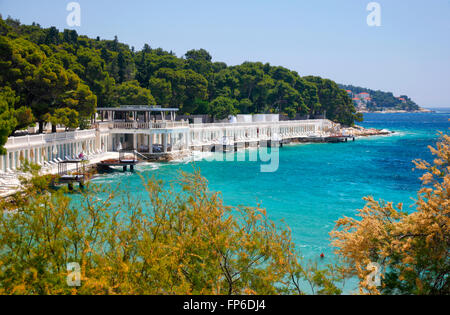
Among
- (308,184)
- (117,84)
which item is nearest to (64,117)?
(308,184)

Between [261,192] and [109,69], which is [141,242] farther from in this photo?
[109,69]

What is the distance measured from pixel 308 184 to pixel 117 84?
43.5 m

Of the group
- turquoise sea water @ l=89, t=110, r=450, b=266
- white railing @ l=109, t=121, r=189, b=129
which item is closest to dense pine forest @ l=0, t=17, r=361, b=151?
white railing @ l=109, t=121, r=189, b=129

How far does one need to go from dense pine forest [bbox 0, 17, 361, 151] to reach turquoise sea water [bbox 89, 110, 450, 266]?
8.41 meters

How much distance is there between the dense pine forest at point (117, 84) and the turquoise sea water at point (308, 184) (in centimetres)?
841

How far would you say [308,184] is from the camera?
37.5 m

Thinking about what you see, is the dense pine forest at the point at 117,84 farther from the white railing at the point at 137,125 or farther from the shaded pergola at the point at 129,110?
the shaded pergola at the point at 129,110

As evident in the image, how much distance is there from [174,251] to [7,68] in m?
30.3

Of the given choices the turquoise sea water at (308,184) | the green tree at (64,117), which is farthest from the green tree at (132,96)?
the green tree at (64,117)

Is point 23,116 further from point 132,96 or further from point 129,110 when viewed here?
point 132,96

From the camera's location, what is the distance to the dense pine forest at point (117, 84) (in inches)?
1345

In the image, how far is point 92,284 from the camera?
25.2 ft

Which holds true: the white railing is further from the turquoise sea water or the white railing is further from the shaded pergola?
the turquoise sea water

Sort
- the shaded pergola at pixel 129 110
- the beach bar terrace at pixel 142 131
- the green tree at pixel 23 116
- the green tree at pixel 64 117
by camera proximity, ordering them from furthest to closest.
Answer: the shaded pergola at pixel 129 110 < the beach bar terrace at pixel 142 131 < the green tree at pixel 64 117 < the green tree at pixel 23 116
